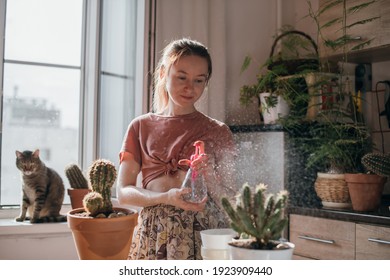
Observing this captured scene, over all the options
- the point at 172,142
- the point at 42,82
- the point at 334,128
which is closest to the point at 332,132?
the point at 334,128

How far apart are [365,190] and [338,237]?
10 centimetres

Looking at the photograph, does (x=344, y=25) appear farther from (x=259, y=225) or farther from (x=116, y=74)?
(x=259, y=225)

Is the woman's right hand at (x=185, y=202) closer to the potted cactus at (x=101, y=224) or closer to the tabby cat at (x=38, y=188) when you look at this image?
the potted cactus at (x=101, y=224)

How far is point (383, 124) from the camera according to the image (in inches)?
40.7

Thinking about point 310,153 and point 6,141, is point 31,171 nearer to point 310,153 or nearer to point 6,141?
point 6,141

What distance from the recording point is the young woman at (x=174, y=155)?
520 mm

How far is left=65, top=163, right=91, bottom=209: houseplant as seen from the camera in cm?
89

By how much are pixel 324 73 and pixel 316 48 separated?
0.42 ft

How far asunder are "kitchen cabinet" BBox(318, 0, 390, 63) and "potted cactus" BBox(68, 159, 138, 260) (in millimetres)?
731

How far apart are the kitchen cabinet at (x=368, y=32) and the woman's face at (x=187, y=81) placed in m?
0.61

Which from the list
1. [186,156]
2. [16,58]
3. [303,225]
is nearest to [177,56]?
[186,156]

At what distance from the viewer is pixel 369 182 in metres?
0.81

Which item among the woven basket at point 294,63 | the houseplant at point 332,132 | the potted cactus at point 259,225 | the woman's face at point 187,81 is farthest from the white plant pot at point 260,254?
the woven basket at point 294,63
